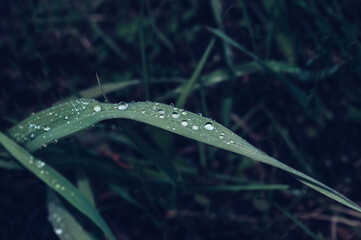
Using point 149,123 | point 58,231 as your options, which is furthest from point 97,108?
point 58,231

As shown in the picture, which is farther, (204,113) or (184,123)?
(204,113)

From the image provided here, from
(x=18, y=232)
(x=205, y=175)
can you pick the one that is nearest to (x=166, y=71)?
(x=205, y=175)

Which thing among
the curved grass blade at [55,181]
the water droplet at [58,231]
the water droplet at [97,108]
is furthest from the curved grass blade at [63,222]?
the water droplet at [97,108]

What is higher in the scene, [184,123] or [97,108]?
[97,108]

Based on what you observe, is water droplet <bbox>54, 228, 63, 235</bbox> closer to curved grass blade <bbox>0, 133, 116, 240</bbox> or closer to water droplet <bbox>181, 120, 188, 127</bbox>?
curved grass blade <bbox>0, 133, 116, 240</bbox>

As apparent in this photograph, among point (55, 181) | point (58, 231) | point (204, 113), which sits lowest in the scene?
point (58, 231)

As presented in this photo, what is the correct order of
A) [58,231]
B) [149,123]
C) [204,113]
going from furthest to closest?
[204,113], [58,231], [149,123]

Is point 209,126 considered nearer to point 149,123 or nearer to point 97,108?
point 149,123
